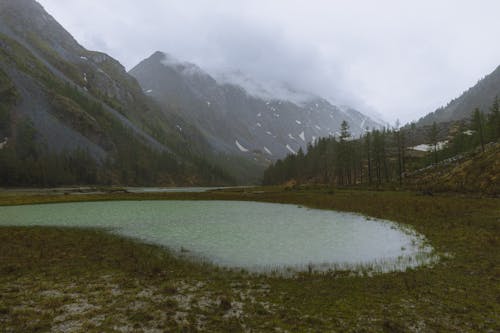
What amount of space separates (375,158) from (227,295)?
98.2 m

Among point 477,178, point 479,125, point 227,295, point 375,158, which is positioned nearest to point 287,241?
point 227,295

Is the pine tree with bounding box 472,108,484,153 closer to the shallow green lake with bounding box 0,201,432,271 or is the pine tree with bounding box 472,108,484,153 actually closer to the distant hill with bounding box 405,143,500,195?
the distant hill with bounding box 405,143,500,195

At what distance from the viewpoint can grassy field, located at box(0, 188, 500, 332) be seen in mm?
9328

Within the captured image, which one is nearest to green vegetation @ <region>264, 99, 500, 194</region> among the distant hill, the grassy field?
the distant hill

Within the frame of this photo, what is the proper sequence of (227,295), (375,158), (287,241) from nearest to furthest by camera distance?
(227,295), (287,241), (375,158)

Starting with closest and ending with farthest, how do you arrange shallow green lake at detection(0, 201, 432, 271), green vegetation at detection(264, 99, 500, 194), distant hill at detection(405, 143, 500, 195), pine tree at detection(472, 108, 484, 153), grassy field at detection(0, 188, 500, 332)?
grassy field at detection(0, 188, 500, 332) → shallow green lake at detection(0, 201, 432, 271) → distant hill at detection(405, 143, 500, 195) → pine tree at detection(472, 108, 484, 153) → green vegetation at detection(264, 99, 500, 194)

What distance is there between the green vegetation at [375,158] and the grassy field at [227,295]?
51983mm

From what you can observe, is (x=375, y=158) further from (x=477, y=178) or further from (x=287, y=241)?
(x=287, y=241)

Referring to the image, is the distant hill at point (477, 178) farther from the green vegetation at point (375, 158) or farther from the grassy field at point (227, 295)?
the grassy field at point (227, 295)

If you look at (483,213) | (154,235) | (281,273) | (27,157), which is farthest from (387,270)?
(27,157)

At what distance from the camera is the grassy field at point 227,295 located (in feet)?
30.6

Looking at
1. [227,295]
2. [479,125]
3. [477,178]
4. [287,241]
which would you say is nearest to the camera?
[227,295]

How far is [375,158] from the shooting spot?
Result: 322 ft

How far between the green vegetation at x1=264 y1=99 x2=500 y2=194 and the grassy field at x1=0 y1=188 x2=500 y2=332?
171 feet
